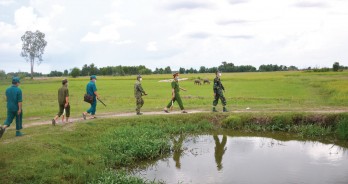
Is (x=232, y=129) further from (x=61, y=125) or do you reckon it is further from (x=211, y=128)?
(x=61, y=125)

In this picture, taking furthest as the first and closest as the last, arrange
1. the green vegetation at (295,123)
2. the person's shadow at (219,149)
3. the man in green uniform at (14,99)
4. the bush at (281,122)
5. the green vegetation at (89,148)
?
the bush at (281,122) < the green vegetation at (295,123) < the man in green uniform at (14,99) < the person's shadow at (219,149) < the green vegetation at (89,148)

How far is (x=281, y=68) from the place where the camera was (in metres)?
144

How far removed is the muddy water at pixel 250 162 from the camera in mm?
10320

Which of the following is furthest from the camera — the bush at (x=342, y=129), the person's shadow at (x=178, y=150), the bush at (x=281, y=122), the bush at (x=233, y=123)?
the bush at (x=233, y=123)

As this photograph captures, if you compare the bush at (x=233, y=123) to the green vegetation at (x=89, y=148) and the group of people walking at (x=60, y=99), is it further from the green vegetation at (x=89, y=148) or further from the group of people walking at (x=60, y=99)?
the group of people walking at (x=60, y=99)

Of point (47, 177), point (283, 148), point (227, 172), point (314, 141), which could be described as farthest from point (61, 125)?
point (314, 141)

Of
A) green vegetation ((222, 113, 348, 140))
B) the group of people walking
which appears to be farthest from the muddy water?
the group of people walking

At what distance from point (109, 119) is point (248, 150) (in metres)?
6.79

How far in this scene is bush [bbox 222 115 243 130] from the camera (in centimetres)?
1711

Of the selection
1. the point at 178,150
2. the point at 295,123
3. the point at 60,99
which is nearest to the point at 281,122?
the point at 295,123

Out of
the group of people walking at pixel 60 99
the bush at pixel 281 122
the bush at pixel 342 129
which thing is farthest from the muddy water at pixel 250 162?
the group of people walking at pixel 60 99

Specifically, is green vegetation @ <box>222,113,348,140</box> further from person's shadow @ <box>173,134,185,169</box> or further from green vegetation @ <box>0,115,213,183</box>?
person's shadow @ <box>173,134,185,169</box>

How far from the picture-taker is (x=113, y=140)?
13430mm

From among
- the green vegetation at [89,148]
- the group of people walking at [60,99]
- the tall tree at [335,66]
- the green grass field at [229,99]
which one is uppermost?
the tall tree at [335,66]
